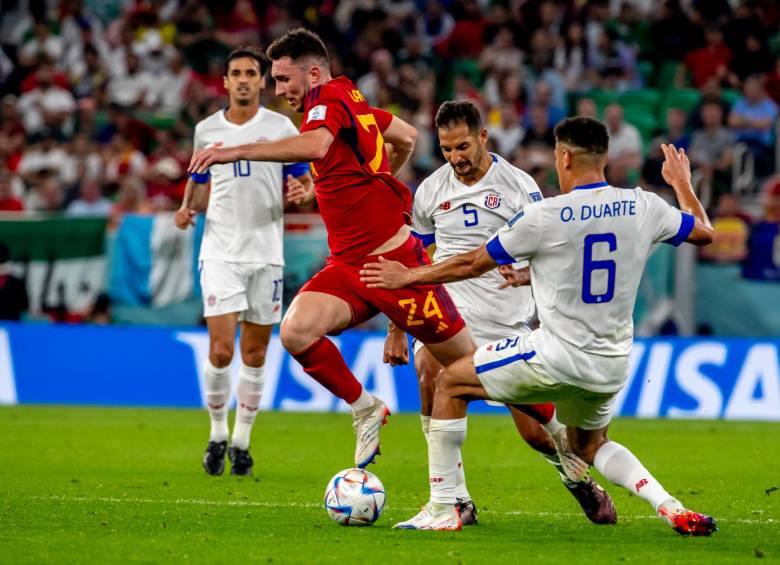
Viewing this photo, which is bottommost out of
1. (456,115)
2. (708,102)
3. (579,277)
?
(579,277)

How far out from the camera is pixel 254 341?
1047 cm

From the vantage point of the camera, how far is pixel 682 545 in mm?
6902

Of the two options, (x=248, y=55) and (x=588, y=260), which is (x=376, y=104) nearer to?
(x=248, y=55)

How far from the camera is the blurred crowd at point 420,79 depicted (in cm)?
1786

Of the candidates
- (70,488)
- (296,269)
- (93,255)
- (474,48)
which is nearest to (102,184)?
(93,255)

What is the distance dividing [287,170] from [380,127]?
217 cm

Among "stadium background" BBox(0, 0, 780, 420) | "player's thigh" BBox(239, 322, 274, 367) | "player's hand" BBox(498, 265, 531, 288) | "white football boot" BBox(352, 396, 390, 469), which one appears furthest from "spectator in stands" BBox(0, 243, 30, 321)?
"player's hand" BBox(498, 265, 531, 288)

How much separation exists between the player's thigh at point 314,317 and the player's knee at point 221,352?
2141mm

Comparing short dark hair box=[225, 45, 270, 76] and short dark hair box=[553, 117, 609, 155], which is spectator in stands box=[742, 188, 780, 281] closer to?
short dark hair box=[225, 45, 270, 76]

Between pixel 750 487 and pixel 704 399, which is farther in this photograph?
pixel 704 399

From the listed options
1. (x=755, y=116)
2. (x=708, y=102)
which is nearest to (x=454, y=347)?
(x=708, y=102)

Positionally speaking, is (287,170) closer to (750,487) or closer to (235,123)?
(235,123)

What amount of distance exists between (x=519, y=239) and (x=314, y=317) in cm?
173

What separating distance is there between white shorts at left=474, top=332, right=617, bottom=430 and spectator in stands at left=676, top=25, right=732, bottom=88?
13.4m
